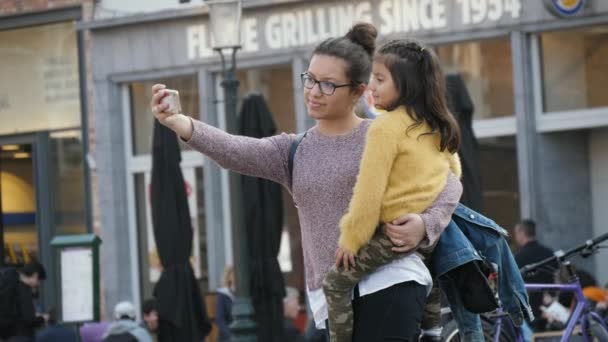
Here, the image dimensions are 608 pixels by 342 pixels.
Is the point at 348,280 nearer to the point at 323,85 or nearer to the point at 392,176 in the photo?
the point at 392,176

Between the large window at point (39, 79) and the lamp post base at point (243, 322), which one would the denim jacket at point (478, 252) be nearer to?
the lamp post base at point (243, 322)

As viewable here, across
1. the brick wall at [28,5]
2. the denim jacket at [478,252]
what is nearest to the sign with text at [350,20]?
the brick wall at [28,5]

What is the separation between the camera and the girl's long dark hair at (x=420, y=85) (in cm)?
468

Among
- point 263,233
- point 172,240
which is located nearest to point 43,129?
point 172,240

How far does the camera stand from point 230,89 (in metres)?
12.8

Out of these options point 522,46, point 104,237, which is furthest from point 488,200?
point 104,237

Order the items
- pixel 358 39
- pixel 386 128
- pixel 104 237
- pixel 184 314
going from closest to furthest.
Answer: pixel 386 128
pixel 358 39
pixel 184 314
pixel 104 237

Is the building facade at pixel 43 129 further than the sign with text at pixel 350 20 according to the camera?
Yes

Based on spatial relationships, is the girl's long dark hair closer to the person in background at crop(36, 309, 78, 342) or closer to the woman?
the woman

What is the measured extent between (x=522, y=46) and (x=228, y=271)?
412cm

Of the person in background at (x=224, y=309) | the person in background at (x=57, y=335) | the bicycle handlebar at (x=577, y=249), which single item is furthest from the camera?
the person in background at (x=224, y=309)

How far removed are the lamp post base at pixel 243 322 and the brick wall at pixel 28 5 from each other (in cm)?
722

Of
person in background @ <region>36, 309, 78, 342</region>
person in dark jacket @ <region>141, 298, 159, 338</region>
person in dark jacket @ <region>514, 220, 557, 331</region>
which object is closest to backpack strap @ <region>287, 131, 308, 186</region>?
person in background @ <region>36, 309, 78, 342</region>

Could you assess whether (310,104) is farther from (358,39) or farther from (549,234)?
(549,234)
